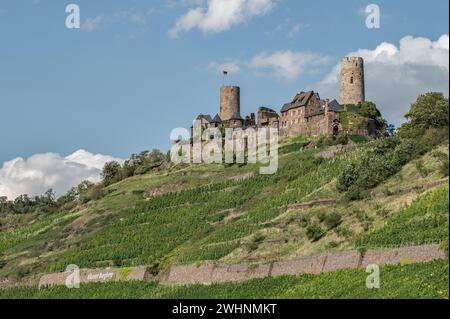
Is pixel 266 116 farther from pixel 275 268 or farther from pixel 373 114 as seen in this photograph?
pixel 275 268

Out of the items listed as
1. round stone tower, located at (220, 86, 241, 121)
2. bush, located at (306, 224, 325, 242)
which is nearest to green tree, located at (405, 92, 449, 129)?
bush, located at (306, 224, 325, 242)

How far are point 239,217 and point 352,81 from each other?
46359mm

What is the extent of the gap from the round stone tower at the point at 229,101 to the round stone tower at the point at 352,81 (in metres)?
22.2

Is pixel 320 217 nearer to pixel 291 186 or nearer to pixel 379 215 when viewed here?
pixel 379 215

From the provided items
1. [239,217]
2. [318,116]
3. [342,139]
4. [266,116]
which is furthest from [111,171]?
[239,217]

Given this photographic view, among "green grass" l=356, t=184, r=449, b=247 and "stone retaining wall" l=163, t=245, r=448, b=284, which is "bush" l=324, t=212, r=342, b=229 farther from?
"green grass" l=356, t=184, r=449, b=247

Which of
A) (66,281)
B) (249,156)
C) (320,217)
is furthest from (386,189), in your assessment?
(249,156)

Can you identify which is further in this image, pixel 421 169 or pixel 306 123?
pixel 306 123

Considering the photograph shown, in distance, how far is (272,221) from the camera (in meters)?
79.5

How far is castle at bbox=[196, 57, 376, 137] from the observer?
117 meters

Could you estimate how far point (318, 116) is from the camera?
120 m

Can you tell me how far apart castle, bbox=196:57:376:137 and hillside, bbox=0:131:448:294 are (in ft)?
13.0

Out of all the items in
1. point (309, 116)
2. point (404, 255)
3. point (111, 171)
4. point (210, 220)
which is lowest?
point (404, 255)
